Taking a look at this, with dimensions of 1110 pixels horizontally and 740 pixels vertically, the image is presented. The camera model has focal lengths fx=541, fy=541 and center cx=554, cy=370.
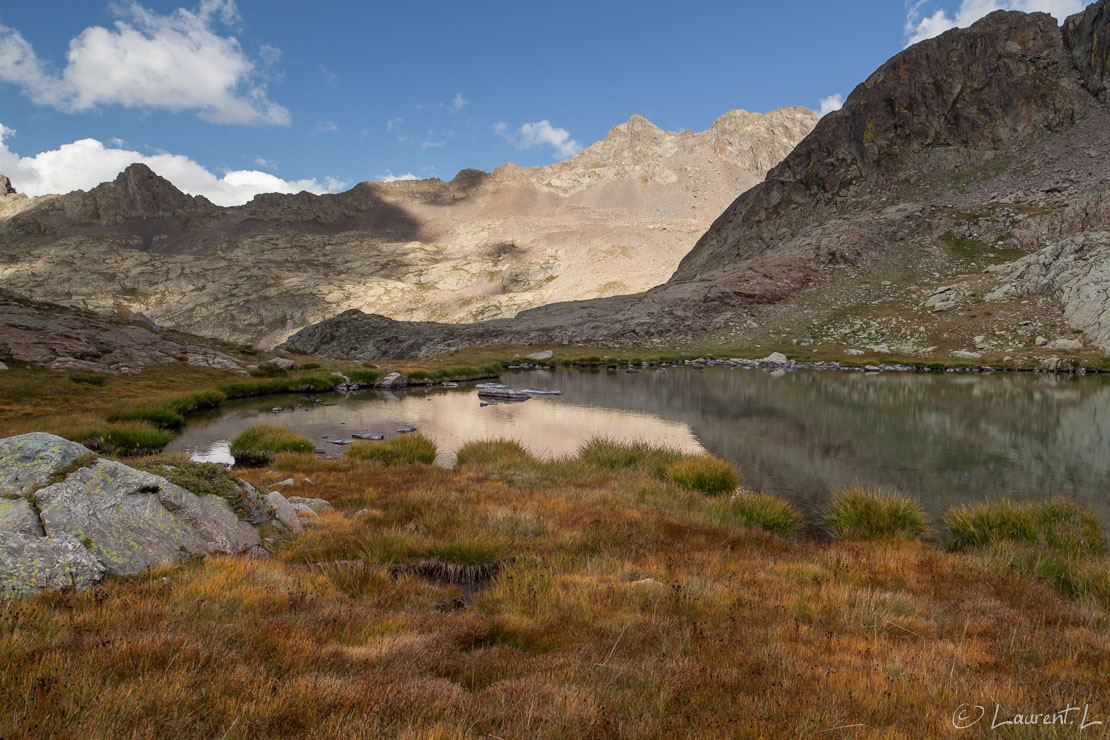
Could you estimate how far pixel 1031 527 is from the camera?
1093 cm

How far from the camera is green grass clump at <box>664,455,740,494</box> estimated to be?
1531 cm

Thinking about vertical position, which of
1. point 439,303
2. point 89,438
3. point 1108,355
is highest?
point 439,303

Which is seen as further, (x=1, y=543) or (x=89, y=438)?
(x=89, y=438)

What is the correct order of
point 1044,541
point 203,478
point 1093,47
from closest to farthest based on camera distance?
point 203,478
point 1044,541
point 1093,47

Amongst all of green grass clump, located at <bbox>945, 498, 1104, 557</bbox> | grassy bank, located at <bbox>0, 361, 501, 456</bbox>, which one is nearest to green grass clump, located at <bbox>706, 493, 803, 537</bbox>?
green grass clump, located at <bbox>945, 498, 1104, 557</bbox>

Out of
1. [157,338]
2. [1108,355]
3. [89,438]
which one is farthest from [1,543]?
[1108,355]

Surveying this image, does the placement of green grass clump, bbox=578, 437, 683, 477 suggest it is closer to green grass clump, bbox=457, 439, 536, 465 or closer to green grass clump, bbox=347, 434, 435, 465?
green grass clump, bbox=457, 439, 536, 465

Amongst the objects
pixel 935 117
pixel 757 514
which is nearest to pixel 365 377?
pixel 757 514

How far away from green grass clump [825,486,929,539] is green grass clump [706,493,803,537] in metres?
0.99

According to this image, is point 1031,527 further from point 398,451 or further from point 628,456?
point 398,451

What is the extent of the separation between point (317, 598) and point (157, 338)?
5974cm

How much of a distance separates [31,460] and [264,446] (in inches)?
600

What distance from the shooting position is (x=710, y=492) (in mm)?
15211

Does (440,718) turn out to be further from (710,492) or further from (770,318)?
(770,318)
